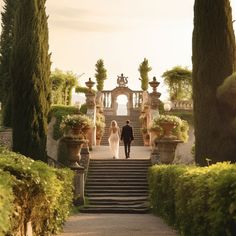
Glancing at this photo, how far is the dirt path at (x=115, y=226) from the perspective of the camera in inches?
454

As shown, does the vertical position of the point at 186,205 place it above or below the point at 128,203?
above

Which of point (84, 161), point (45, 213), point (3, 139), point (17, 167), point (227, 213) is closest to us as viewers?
point (227, 213)

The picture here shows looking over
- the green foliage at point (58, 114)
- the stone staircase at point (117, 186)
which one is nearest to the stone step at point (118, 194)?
the stone staircase at point (117, 186)

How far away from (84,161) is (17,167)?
15.2 meters

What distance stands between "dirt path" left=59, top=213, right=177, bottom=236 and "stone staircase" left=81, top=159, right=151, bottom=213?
7.98ft

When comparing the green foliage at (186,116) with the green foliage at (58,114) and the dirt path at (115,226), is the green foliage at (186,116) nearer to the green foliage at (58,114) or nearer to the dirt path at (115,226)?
the green foliage at (58,114)

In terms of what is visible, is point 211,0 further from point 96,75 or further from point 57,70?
point 96,75

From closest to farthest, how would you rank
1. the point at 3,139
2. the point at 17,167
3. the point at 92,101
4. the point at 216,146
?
the point at 17,167
the point at 216,146
the point at 3,139
the point at 92,101

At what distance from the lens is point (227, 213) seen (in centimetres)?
612

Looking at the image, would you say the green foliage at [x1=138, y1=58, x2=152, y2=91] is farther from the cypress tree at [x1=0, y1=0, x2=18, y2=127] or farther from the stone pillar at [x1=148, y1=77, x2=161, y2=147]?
the stone pillar at [x1=148, y1=77, x2=161, y2=147]

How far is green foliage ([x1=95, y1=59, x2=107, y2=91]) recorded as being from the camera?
5256 centimetres

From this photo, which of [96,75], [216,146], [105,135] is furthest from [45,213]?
[96,75]

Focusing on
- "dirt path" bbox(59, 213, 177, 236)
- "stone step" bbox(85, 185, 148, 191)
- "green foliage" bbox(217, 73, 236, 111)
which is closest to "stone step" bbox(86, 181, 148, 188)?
"stone step" bbox(85, 185, 148, 191)

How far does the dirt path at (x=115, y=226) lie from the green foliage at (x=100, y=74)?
123ft
